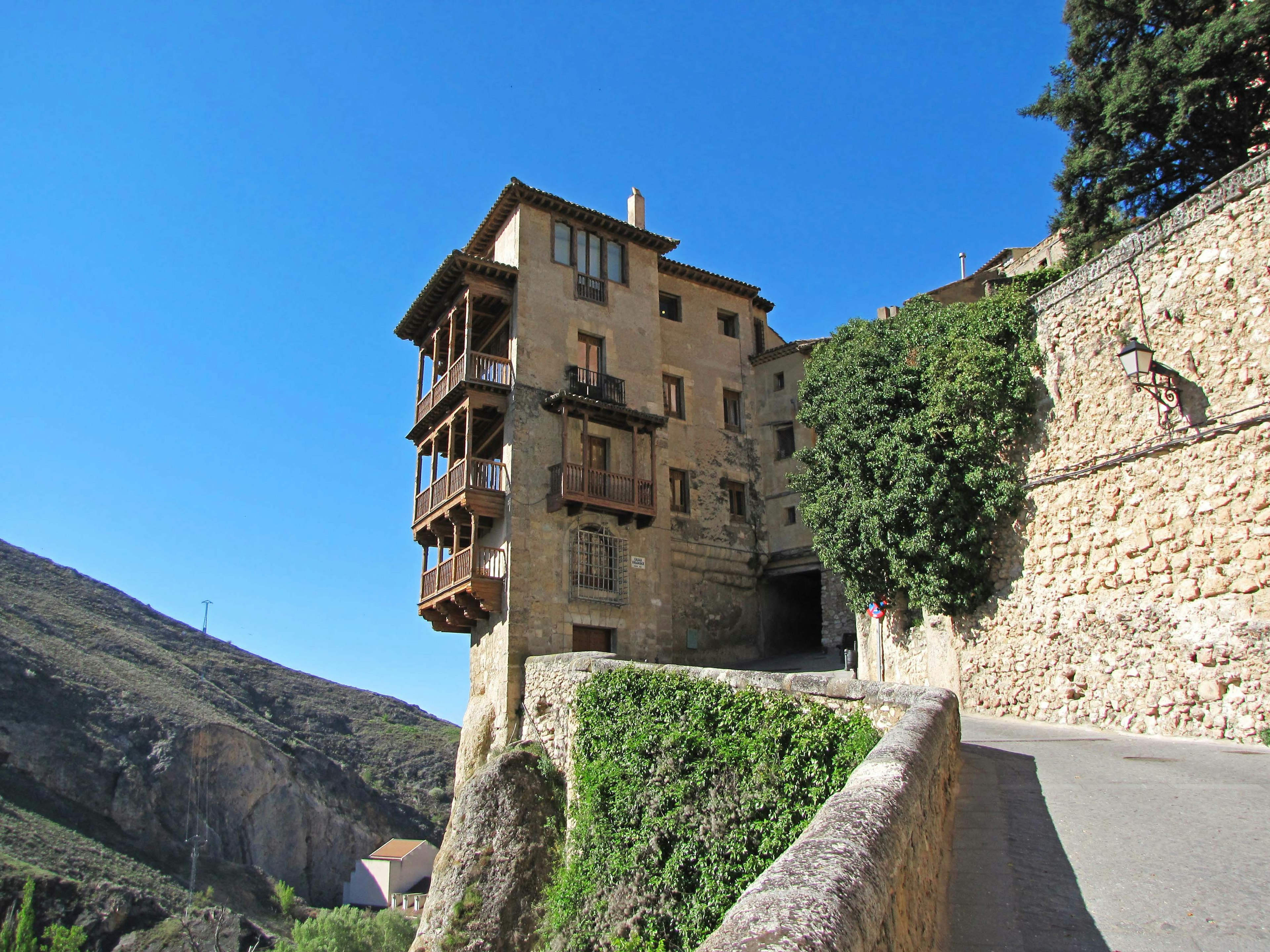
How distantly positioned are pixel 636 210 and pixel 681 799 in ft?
72.8

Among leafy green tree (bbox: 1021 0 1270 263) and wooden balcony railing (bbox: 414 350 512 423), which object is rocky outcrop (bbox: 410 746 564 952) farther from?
leafy green tree (bbox: 1021 0 1270 263)

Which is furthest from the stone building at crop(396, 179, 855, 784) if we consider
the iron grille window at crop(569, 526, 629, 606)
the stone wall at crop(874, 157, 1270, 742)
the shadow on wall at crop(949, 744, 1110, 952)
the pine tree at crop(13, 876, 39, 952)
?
the pine tree at crop(13, 876, 39, 952)

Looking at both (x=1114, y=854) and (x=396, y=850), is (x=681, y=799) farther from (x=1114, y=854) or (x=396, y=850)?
(x=396, y=850)

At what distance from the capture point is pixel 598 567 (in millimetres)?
24734

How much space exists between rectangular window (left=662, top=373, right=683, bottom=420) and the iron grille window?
19.4 ft

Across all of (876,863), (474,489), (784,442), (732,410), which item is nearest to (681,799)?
(876,863)

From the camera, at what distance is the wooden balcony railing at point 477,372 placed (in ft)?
79.6

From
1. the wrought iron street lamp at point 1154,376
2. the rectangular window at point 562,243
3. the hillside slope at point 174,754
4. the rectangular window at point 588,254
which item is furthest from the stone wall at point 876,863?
the hillside slope at point 174,754

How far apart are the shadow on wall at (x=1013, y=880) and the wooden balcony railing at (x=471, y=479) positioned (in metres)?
16.1

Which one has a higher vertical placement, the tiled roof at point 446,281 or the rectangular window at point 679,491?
the tiled roof at point 446,281

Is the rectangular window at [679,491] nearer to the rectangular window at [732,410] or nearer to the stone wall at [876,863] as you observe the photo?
the rectangular window at [732,410]

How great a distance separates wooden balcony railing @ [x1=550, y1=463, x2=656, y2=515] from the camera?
2386 centimetres

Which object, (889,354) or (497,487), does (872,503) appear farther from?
(497,487)

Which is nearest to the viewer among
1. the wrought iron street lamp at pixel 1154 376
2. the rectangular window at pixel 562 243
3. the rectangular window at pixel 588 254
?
the wrought iron street lamp at pixel 1154 376
